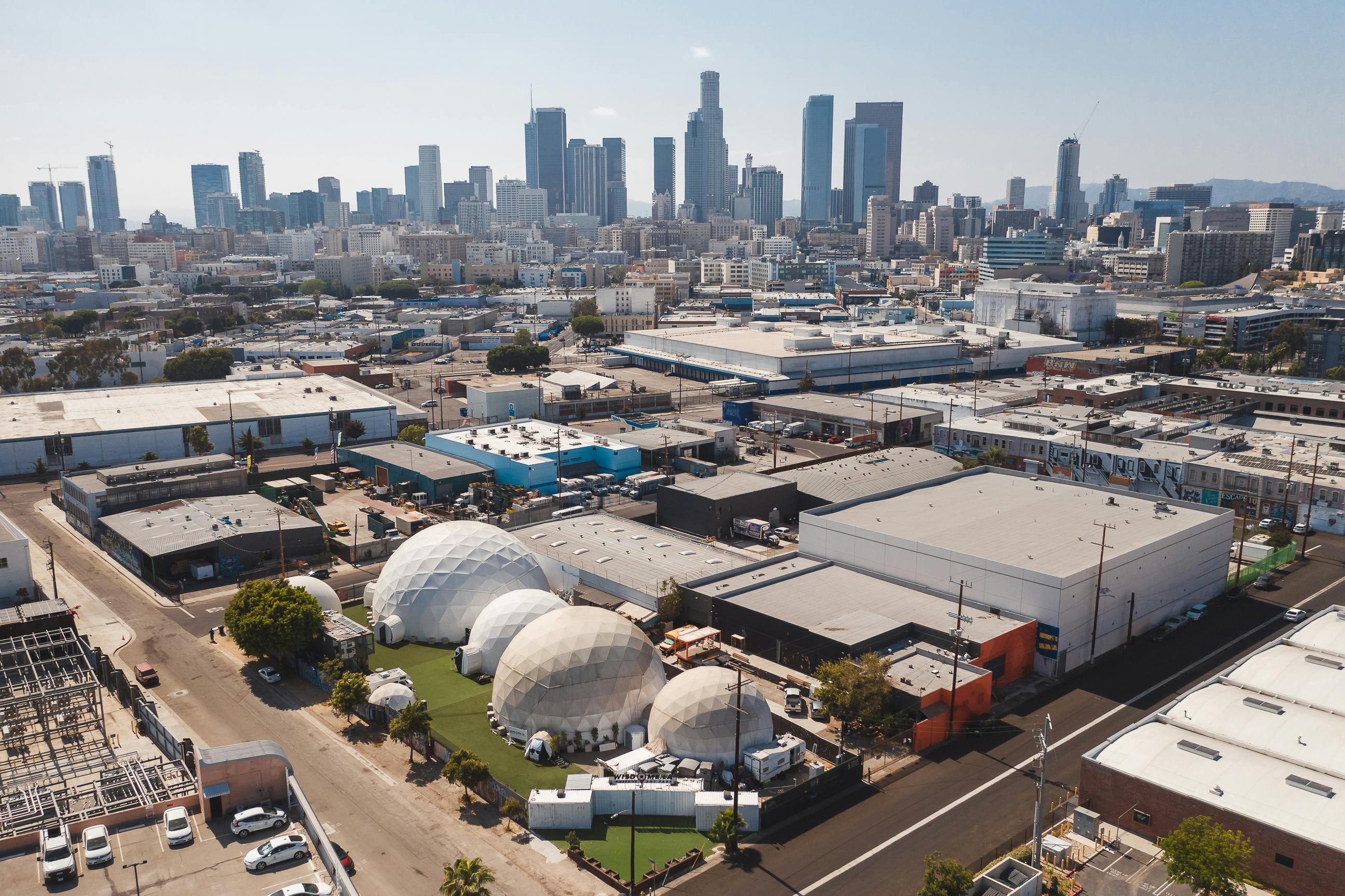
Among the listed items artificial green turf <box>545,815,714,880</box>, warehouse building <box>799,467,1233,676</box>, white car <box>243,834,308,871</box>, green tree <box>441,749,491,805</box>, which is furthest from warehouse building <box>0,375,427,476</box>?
artificial green turf <box>545,815,714,880</box>

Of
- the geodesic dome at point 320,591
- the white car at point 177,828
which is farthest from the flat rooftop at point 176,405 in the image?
the white car at point 177,828

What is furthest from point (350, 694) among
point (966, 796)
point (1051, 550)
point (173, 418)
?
point (173, 418)

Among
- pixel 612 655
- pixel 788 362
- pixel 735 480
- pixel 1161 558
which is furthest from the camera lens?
pixel 788 362

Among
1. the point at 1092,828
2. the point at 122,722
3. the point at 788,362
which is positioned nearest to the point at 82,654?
the point at 122,722

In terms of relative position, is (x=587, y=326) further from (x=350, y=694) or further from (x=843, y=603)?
(x=350, y=694)

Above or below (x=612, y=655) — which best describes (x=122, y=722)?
below

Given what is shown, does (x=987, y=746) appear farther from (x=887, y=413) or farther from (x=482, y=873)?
(x=887, y=413)

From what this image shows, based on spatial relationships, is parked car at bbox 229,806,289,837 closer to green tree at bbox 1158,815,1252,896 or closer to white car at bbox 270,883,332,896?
white car at bbox 270,883,332,896
